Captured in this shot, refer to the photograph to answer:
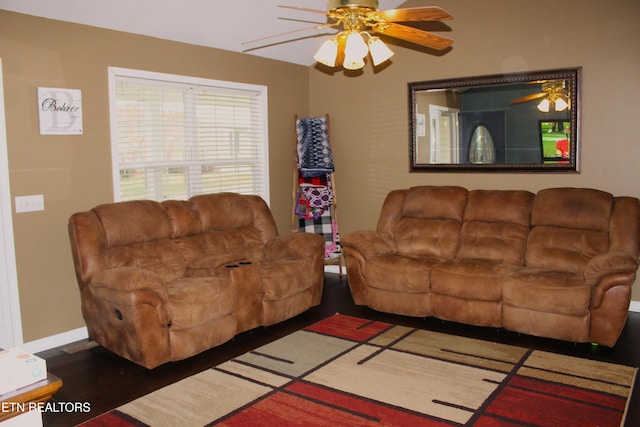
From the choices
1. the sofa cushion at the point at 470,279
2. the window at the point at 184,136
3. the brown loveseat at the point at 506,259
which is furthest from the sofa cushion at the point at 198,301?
the sofa cushion at the point at 470,279

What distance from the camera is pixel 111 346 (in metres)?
3.66

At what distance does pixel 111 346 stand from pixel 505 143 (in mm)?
3835

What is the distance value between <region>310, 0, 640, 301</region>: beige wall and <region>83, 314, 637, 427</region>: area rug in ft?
6.18

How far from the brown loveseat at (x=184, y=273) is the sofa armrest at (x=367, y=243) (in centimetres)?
26

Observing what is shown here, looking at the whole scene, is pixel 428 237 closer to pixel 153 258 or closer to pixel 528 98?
pixel 528 98

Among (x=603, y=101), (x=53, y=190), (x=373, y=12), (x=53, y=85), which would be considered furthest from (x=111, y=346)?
(x=603, y=101)

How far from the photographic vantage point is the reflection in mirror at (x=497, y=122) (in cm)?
477

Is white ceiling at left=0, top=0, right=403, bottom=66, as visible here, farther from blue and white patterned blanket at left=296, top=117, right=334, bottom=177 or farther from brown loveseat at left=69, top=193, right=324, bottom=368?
brown loveseat at left=69, top=193, right=324, bottom=368

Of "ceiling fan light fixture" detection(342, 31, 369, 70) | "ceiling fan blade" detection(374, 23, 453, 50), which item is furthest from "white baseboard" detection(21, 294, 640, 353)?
Result: "ceiling fan blade" detection(374, 23, 453, 50)

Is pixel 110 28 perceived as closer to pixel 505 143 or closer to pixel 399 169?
pixel 399 169

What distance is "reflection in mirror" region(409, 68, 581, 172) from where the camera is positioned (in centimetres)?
477

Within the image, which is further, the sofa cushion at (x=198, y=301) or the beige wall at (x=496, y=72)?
the beige wall at (x=496, y=72)

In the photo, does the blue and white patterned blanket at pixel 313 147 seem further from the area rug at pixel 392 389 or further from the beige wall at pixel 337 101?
the area rug at pixel 392 389

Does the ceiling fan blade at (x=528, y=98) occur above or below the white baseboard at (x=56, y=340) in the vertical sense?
above
